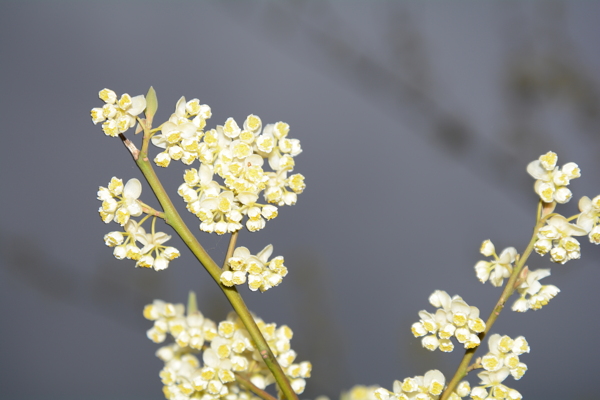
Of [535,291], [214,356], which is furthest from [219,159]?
[535,291]

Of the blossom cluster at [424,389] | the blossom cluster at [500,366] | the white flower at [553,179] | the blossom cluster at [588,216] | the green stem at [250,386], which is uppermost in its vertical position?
the white flower at [553,179]

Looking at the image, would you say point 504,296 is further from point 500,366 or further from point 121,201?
point 121,201

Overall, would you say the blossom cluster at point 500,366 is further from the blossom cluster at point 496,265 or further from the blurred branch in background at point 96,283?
the blurred branch in background at point 96,283

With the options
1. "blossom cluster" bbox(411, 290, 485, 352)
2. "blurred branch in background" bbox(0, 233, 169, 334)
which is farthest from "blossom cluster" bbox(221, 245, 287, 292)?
"blurred branch in background" bbox(0, 233, 169, 334)

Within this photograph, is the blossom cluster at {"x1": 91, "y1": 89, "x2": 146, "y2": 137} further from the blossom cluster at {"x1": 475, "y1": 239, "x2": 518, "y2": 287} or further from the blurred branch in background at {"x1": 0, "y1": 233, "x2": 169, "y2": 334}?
the blurred branch in background at {"x1": 0, "y1": 233, "x2": 169, "y2": 334}

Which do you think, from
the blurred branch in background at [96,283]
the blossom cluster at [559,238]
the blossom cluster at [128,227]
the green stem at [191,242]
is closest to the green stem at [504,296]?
the blossom cluster at [559,238]

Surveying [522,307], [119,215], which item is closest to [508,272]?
[522,307]
